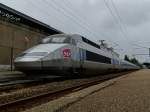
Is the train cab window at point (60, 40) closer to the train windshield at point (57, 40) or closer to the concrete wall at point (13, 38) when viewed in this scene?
the train windshield at point (57, 40)

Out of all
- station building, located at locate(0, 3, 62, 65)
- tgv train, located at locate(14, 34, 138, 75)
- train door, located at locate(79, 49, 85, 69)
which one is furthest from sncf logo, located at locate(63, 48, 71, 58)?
station building, located at locate(0, 3, 62, 65)

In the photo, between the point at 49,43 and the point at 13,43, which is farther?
the point at 13,43

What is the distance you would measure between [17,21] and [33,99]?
1080 inches

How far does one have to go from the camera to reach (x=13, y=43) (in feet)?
114

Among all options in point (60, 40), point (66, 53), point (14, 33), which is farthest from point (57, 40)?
point (14, 33)

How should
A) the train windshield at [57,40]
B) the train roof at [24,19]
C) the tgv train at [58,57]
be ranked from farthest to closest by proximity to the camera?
1. the train roof at [24,19]
2. the train windshield at [57,40]
3. the tgv train at [58,57]

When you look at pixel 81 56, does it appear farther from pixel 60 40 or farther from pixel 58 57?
pixel 58 57

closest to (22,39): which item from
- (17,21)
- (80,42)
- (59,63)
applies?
(17,21)

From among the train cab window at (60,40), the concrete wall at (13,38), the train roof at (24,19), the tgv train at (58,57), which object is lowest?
the tgv train at (58,57)

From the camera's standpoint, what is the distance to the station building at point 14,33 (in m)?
32.7

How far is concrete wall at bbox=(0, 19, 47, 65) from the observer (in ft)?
107

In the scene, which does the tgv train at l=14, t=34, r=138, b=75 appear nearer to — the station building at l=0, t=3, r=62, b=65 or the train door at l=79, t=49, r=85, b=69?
the train door at l=79, t=49, r=85, b=69

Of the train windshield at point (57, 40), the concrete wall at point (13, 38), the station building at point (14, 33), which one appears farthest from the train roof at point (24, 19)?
the train windshield at point (57, 40)

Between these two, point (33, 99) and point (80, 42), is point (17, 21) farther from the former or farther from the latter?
point (33, 99)
